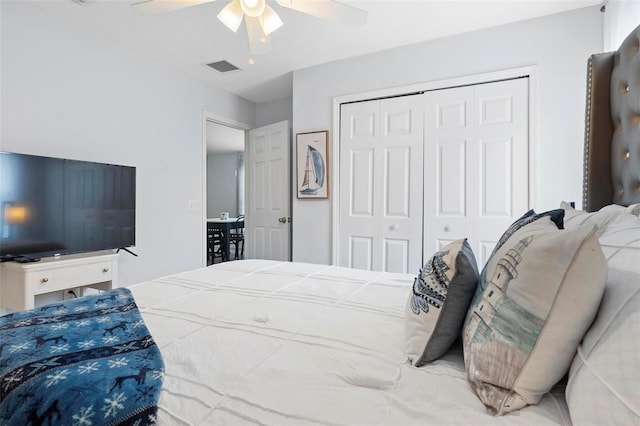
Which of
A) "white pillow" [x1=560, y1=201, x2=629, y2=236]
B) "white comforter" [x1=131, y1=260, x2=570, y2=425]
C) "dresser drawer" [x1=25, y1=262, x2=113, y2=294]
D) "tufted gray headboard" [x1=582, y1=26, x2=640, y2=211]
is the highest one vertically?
"tufted gray headboard" [x1=582, y1=26, x2=640, y2=211]

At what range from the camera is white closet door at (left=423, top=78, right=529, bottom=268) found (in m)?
2.53

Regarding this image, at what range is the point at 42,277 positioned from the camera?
2.08 metres

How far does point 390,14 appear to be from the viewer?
2.38 metres

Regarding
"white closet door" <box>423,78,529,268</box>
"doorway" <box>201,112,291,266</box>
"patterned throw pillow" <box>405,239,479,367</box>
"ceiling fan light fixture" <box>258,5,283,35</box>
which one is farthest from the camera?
"doorway" <box>201,112,291,266</box>

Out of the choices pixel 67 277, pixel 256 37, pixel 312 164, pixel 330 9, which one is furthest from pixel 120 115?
pixel 330 9

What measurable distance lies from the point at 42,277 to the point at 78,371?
75.5 inches

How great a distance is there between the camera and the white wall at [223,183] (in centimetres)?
829

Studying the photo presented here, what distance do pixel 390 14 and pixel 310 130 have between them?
52.0 inches

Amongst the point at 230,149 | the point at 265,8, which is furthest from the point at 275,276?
the point at 230,149

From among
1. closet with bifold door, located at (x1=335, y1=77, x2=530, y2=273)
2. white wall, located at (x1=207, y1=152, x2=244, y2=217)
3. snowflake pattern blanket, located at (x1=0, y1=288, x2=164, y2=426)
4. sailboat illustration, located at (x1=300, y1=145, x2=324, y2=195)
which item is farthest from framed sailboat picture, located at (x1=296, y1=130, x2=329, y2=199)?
white wall, located at (x1=207, y1=152, x2=244, y2=217)

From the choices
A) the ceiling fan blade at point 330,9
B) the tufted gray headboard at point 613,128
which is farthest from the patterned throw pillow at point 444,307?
the ceiling fan blade at point 330,9

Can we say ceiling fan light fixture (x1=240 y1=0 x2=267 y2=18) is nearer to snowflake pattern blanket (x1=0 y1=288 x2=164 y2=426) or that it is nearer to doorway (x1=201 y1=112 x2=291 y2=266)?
snowflake pattern blanket (x1=0 y1=288 x2=164 y2=426)

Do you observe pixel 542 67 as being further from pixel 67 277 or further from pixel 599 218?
pixel 67 277

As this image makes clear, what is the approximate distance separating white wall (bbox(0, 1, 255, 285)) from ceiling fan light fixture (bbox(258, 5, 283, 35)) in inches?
71.3
